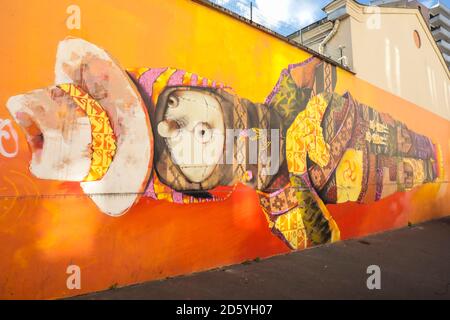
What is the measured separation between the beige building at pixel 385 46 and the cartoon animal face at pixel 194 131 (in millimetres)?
5076

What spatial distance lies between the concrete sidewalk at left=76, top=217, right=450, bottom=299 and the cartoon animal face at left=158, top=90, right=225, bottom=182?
5.05ft

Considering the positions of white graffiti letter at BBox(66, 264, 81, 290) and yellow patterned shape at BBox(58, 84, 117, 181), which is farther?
yellow patterned shape at BBox(58, 84, 117, 181)

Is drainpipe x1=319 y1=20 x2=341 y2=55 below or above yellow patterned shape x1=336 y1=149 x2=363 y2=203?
above

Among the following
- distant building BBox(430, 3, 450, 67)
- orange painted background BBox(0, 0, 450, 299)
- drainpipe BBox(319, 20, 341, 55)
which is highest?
distant building BBox(430, 3, 450, 67)

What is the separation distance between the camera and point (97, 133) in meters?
3.96

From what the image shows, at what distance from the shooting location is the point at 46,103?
11.9 feet

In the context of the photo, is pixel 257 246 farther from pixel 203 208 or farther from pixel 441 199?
pixel 441 199

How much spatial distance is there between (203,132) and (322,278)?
9.23 ft

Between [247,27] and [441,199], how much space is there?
10810mm

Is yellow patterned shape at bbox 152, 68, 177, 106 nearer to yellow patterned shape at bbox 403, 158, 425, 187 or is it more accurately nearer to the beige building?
the beige building

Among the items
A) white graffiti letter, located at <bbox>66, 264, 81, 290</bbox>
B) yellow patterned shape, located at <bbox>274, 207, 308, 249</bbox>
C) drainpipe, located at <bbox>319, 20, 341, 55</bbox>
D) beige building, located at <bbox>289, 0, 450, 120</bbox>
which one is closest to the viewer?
white graffiti letter, located at <bbox>66, 264, 81, 290</bbox>

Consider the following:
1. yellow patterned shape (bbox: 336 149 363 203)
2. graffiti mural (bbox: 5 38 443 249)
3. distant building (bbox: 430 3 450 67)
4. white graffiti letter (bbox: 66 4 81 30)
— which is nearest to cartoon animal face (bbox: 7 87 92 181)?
graffiti mural (bbox: 5 38 443 249)

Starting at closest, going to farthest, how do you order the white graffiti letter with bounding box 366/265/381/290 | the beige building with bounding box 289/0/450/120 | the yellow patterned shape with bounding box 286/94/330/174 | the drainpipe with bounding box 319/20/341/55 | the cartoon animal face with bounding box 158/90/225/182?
the white graffiti letter with bounding box 366/265/381/290 < the cartoon animal face with bounding box 158/90/225/182 < the yellow patterned shape with bounding box 286/94/330/174 < the beige building with bounding box 289/0/450/120 < the drainpipe with bounding box 319/20/341/55

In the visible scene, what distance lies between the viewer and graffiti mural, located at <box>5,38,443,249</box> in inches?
149
